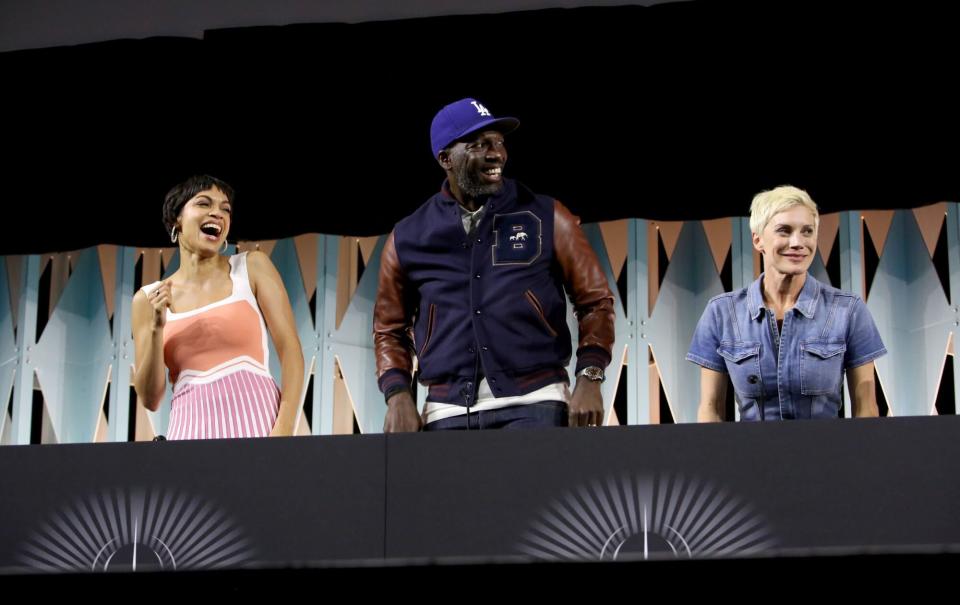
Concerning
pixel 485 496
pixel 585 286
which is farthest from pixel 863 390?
pixel 485 496

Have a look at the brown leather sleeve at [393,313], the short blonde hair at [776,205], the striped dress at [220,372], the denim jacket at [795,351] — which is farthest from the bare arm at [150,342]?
the short blonde hair at [776,205]

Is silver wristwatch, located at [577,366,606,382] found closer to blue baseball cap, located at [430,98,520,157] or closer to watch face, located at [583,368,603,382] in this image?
watch face, located at [583,368,603,382]

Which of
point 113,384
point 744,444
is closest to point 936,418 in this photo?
point 744,444

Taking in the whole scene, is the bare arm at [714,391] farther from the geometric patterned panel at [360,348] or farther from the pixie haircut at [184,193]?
the geometric patterned panel at [360,348]

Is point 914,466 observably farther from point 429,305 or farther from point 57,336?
point 57,336

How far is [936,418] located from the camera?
1.75m

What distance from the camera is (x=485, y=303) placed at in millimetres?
2576

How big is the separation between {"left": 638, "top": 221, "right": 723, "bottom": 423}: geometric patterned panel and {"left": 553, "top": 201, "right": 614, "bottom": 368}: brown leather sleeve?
185 centimetres

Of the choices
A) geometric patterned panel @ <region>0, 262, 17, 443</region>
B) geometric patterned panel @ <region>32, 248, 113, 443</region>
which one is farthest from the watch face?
geometric patterned panel @ <region>0, 262, 17, 443</region>

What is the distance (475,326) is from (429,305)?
12 cm

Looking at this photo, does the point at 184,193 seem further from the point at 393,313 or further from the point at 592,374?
the point at 592,374

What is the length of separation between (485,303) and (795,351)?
2.01 feet

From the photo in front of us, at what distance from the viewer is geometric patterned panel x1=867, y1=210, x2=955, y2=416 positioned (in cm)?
426

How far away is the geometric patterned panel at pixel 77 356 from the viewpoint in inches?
188
